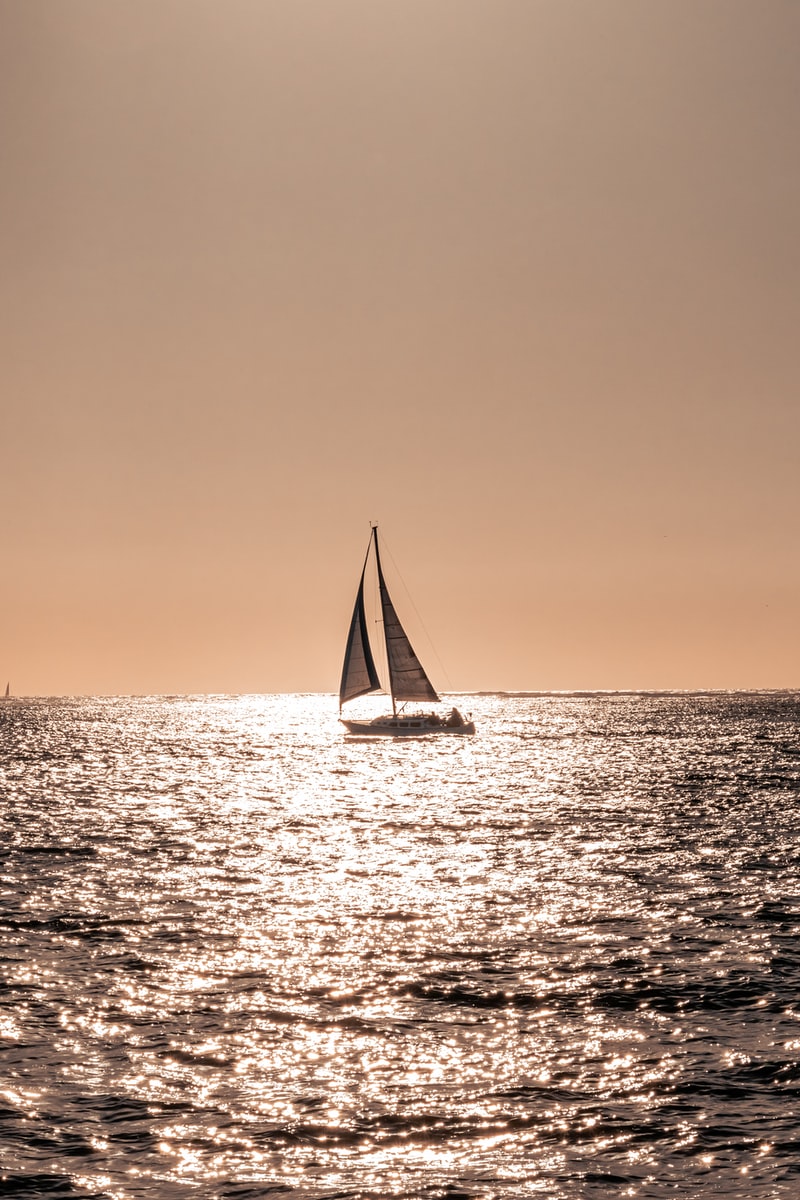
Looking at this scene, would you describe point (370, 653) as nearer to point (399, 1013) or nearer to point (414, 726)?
point (414, 726)

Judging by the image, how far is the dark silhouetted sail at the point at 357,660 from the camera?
12019 centimetres

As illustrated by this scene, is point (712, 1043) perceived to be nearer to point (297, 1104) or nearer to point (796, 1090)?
point (796, 1090)

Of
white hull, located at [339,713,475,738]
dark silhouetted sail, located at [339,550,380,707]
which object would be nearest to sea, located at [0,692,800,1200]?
dark silhouetted sail, located at [339,550,380,707]

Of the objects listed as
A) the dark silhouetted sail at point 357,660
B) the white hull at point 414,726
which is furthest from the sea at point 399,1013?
the white hull at point 414,726

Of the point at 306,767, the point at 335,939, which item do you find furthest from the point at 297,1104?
the point at 306,767

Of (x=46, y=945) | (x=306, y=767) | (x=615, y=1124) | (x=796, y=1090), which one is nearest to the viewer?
(x=615, y=1124)

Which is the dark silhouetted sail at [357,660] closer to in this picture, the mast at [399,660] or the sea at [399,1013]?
the mast at [399,660]

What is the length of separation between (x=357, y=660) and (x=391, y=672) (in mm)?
6033

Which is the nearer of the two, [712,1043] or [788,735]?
[712,1043]

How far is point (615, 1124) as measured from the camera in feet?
55.8

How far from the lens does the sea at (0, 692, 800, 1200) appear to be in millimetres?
15711

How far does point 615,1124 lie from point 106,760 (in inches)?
4099

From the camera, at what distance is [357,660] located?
12138 cm

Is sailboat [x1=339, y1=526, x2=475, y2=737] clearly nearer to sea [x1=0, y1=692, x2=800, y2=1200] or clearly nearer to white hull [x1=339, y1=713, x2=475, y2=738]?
white hull [x1=339, y1=713, x2=475, y2=738]
